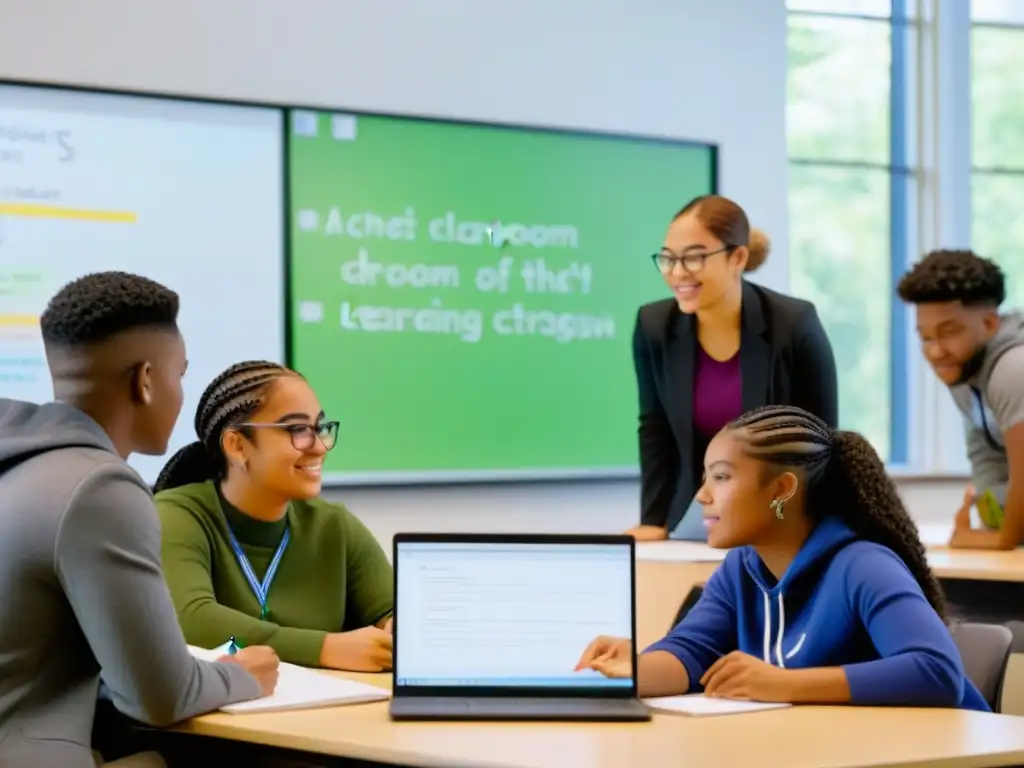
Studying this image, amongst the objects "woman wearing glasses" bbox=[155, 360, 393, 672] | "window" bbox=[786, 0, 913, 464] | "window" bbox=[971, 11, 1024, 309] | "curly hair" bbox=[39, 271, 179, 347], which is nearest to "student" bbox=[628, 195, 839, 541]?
"woman wearing glasses" bbox=[155, 360, 393, 672]

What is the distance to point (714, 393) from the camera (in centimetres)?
381

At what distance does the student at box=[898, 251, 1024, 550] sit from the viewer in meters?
3.74

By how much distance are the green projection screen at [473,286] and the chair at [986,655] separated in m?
2.78

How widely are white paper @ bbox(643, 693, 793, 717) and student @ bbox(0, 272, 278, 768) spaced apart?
2.09ft

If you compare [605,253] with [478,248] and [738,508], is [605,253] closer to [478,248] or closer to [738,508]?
[478,248]

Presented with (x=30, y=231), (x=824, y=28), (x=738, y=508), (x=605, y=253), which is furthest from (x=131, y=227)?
(x=824, y=28)

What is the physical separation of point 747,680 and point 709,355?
170 centimetres

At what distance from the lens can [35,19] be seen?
466 centimetres

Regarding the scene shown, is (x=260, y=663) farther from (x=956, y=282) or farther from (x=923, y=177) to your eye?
(x=923, y=177)

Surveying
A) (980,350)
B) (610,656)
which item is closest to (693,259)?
(980,350)

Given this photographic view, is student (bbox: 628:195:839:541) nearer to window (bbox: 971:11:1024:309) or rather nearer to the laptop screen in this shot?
the laptop screen

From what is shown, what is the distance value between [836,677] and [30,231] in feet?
10.6

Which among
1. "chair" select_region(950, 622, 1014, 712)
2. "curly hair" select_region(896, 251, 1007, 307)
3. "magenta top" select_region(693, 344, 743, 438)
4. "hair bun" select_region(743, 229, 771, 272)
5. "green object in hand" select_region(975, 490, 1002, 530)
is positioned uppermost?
"hair bun" select_region(743, 229, 771, 272)

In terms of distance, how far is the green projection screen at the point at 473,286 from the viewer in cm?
512
